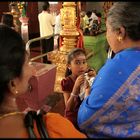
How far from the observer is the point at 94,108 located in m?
0.96

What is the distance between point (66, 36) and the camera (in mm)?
2975

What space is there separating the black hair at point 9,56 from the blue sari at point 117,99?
368 mm

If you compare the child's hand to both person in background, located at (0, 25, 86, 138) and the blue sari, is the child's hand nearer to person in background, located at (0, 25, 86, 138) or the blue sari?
the blue sari

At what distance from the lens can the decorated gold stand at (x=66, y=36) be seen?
2898 mm

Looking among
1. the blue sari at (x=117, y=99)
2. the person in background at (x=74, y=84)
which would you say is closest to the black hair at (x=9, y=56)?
the blue sari at (x=117, y=99)

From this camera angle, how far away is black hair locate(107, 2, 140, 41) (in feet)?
3.06

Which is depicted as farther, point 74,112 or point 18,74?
point 74,112

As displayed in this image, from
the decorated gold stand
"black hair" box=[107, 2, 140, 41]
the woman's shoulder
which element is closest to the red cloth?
"black hair" box=[107, 2, 140, 41]

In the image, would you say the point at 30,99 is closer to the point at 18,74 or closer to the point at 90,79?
the point at 90,79

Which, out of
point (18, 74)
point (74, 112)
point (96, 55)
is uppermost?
point (18, 74)

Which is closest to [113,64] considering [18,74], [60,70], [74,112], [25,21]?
[18,74]

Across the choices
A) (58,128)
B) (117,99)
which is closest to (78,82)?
(117,99)

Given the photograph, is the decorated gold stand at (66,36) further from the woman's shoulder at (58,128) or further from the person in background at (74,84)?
the woman's shoulder at (58,128)

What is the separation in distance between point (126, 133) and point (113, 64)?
25 cm
